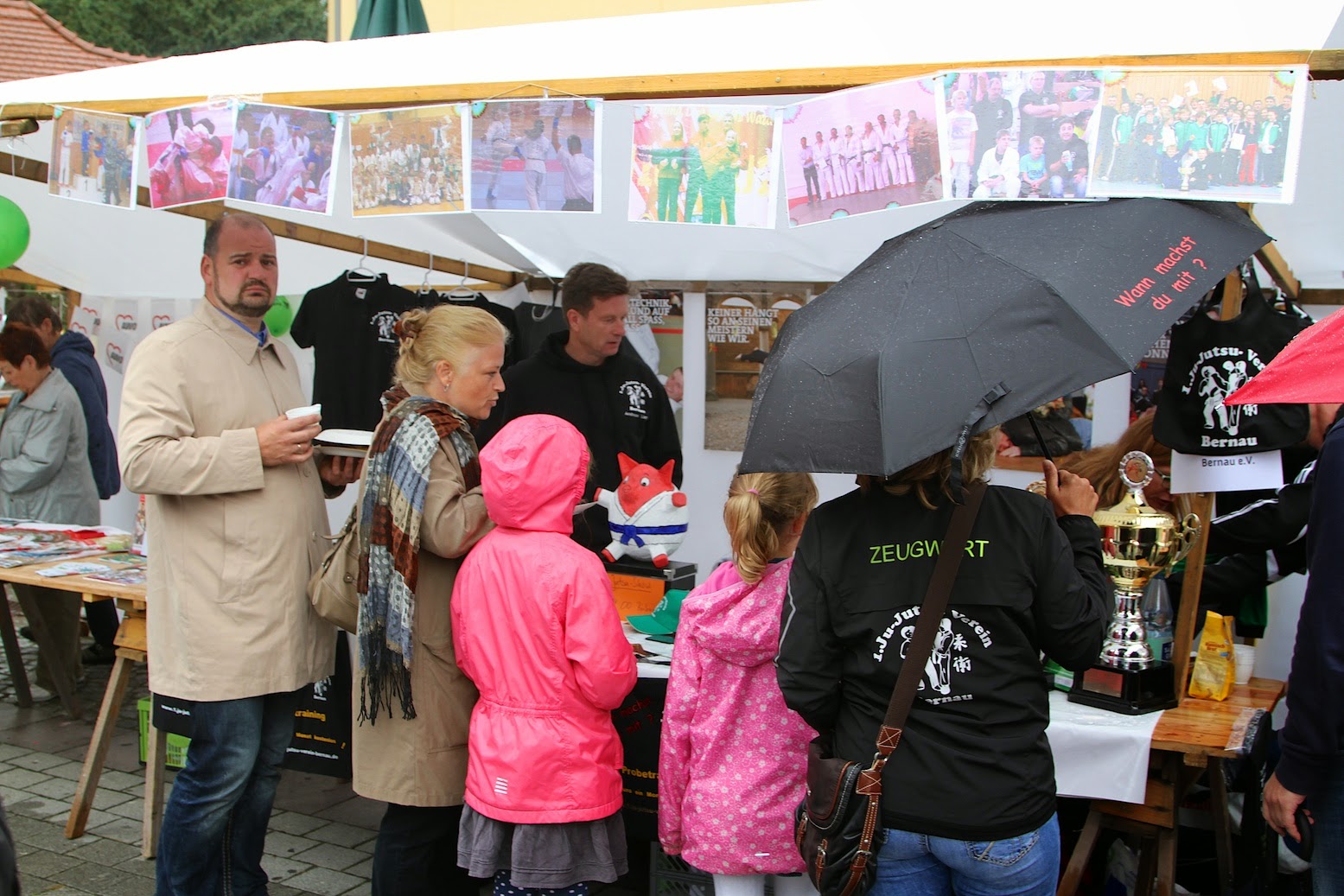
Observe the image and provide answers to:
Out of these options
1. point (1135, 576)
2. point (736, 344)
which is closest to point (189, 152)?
point (1135, 576)

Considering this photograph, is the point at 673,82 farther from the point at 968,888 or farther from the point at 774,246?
the point at 774,246

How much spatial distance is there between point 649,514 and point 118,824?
2440 millimetres

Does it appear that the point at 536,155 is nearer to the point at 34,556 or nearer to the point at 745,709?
the point at 745,709

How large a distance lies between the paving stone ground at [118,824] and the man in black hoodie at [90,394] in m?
0.94

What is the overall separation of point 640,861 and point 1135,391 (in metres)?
2.70

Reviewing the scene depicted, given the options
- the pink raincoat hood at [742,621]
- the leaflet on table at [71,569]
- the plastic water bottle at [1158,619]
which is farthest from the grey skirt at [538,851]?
the leaflet on table at [71,569]

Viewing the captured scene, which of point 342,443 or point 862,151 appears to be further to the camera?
point 342,443

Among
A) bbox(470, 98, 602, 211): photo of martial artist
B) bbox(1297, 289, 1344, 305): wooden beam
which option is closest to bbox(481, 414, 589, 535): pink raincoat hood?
bbox(470, 98, 602, 211): photo of martial artist

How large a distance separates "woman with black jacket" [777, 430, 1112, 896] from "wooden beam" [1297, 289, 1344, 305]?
9.31ft

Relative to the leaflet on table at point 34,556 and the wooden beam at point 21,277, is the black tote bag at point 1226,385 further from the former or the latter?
the wooden beam at point 21,277

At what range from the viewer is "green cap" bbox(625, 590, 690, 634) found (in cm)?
343

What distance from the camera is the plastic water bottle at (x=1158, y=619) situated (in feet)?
9.23

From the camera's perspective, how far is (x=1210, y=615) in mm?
3008

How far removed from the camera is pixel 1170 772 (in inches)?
106
